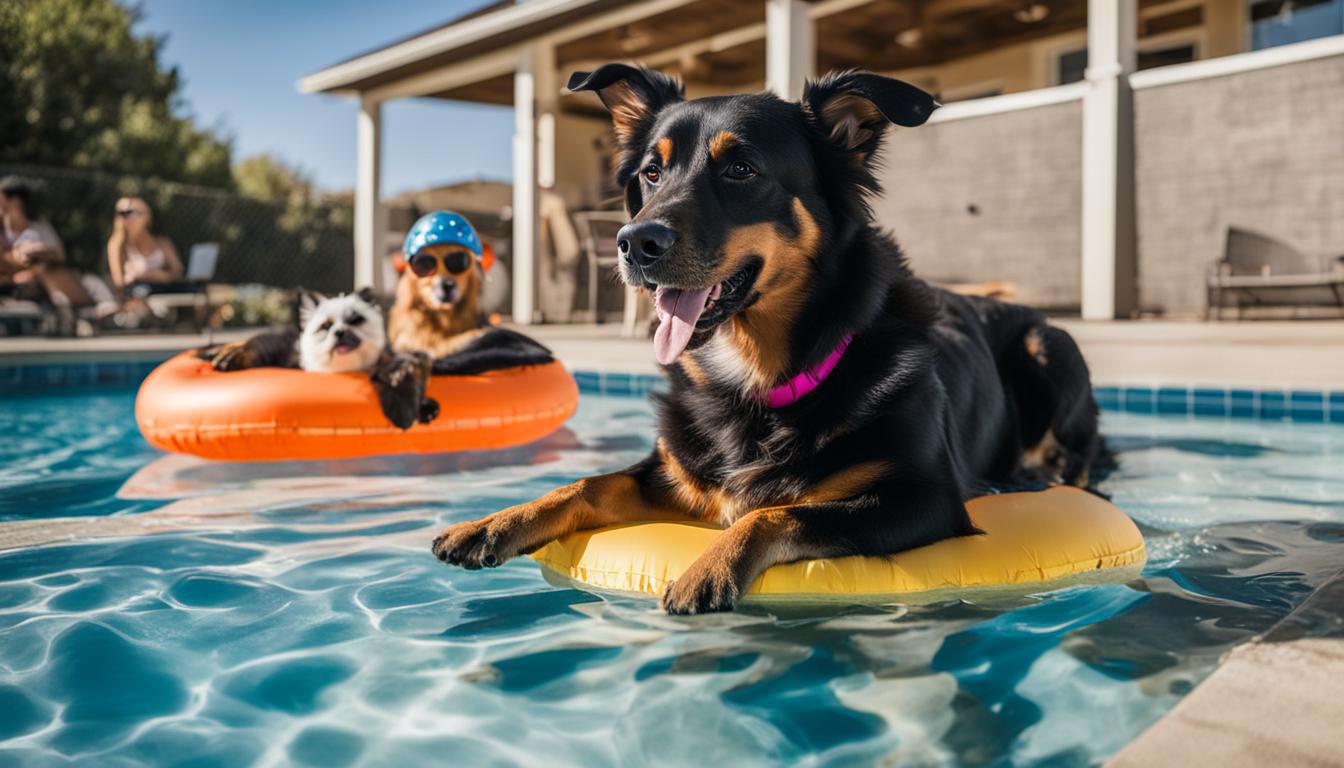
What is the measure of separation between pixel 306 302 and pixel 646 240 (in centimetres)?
363

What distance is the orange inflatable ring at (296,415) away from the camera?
4.85 meters

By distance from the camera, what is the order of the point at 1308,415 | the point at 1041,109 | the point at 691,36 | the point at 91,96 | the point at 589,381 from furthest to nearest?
the point at 91,96 → the point at 691,36 → the point at 1041,109 → the point at 589,381 → the point at 1308,415

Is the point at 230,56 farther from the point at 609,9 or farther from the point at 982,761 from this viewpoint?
the point at 982,761

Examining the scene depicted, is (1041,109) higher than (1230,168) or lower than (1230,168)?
higher

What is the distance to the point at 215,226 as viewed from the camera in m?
19.3

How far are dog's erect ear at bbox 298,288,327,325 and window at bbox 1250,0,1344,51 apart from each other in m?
12.4

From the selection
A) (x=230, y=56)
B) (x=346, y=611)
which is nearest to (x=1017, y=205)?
(x=346, y=611)

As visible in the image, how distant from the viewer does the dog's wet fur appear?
497cm

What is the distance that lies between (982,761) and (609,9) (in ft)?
42.4

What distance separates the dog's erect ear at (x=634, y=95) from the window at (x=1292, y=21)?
40.3ft

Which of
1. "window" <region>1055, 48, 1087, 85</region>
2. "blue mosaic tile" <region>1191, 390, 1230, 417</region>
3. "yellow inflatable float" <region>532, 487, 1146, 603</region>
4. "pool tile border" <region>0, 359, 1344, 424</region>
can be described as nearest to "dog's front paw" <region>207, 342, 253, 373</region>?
"pool tile border" <region>0, 359, 1344, 424</region>

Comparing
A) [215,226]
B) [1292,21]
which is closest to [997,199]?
[1292,21]

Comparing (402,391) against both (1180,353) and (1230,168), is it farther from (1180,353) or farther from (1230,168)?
(1230,168)

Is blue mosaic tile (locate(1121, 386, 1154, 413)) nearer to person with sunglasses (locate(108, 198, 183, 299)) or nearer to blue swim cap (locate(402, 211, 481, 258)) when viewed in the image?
blue swim cap (locate(402, 211, 481, 258))
